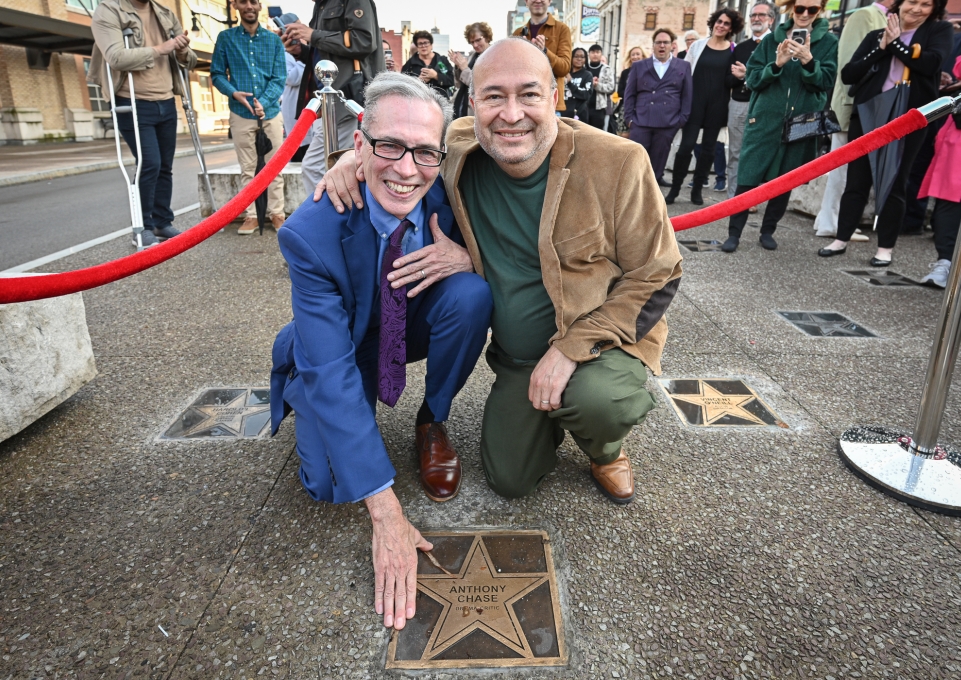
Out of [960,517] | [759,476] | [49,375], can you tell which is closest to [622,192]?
[759,476]

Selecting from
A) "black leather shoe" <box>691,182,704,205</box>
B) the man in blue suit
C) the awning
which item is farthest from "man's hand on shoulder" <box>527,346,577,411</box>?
the awning

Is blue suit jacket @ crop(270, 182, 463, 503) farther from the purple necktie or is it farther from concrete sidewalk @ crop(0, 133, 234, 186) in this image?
concrete sidewalk @ crop(0, 133, 234, 186)

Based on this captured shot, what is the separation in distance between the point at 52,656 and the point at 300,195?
539 cm

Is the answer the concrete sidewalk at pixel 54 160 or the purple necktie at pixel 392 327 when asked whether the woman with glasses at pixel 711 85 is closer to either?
the purple necktie at pixel 392 327

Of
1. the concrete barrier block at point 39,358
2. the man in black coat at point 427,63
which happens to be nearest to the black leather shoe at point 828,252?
the man in black coat at point 427,63

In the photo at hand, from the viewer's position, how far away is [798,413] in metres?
2.68

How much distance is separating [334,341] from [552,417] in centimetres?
74

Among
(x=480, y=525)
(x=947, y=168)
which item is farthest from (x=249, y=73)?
(x=947, y=168)

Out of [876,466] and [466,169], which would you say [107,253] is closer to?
[466,169]

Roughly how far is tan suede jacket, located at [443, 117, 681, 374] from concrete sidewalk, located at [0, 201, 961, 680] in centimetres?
57

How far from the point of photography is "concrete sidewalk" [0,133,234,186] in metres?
11.6

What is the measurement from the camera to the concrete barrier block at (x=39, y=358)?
7.52ft

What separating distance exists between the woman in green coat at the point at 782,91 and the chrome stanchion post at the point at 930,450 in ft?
9.71

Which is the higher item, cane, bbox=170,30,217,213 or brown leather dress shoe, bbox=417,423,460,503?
cane, bbox=170,30,217,213
